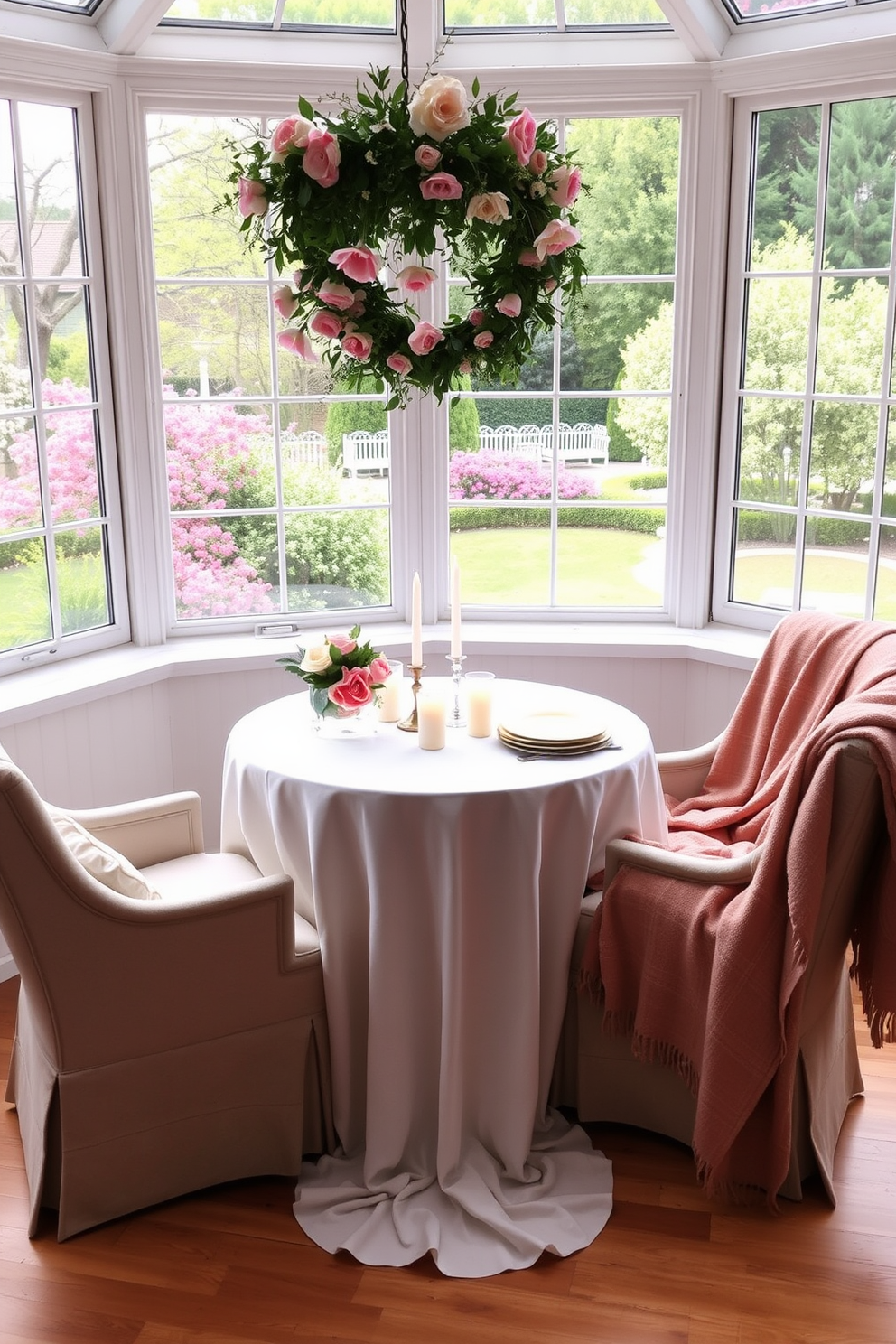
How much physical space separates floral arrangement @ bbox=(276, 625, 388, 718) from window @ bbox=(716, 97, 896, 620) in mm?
1606

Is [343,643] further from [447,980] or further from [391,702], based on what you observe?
[447,980]

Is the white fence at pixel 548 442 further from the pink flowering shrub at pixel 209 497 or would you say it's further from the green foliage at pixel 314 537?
the pink flowering shrub at pixel 209 497

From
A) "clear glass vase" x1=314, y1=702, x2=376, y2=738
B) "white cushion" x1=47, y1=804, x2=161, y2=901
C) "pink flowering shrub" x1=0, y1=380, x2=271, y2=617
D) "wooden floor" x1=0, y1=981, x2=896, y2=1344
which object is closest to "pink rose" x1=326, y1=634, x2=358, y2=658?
"clear glass vase" x1=314, y1=702, x2=376, y2=738

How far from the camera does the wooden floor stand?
2146mm

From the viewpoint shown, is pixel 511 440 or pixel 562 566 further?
pixel 562 566

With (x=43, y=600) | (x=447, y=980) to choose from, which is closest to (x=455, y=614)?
(x=447, y=980)

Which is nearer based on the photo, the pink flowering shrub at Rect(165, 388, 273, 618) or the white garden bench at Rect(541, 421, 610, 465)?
the pink flowering shrub at Rect(165, 388, 273, 618)

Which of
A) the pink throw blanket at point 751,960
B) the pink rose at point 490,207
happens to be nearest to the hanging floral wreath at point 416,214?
the pink rose at point 490,207

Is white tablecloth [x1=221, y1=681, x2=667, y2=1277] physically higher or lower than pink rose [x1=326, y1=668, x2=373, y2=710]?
lower

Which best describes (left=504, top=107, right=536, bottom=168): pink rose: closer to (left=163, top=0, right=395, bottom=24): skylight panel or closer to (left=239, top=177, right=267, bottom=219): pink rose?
(left=239, top=177, right=267, bottom=219): pink rose

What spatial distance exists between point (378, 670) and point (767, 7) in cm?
225

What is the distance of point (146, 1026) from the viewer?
2346 mm

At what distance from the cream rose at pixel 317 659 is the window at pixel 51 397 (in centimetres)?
118

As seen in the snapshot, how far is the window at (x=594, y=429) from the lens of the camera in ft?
12.0
